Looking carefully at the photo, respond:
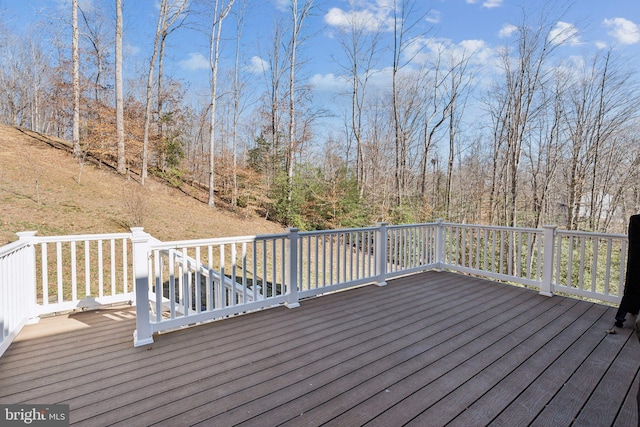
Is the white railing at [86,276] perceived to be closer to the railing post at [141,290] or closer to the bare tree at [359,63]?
the railing post at [141,290]

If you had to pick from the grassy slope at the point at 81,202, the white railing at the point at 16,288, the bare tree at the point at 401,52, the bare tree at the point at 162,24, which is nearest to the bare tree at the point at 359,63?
the bare tree at the point at 401,52

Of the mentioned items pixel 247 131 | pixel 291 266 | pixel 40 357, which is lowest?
pixel 40 357

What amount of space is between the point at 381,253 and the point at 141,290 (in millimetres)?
A: 3199

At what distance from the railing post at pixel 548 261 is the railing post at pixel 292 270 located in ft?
11.0

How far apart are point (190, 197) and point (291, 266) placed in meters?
11.0

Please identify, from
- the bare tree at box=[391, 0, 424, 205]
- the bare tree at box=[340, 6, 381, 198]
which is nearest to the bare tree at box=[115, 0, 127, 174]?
the bare tree at box=[340, 6, 381, 198]

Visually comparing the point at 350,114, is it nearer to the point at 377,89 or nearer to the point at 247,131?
the point at 377,89

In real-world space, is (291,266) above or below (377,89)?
below

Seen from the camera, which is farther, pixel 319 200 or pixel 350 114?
pixel 350 114

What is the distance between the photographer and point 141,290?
2676 millimetres

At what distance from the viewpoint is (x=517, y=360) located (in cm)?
243

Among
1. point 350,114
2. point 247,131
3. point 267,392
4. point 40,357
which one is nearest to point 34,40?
point 247,131

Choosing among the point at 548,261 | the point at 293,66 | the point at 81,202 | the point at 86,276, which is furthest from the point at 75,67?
the point at 548,261

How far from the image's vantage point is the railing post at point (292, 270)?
3623 millimetres
